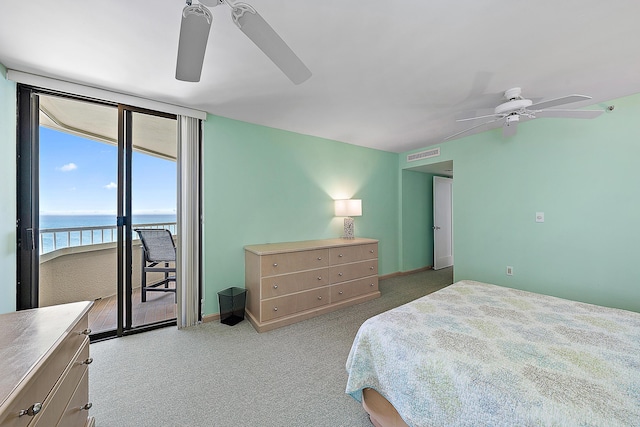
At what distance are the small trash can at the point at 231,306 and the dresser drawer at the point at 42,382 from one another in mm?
1674

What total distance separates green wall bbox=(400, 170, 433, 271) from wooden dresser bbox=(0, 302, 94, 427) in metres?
4.63

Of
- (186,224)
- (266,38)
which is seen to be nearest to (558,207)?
(266,38)

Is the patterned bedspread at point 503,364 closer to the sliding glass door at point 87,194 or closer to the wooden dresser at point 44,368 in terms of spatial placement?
the wooden dresser at point 44,368

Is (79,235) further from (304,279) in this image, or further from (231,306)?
(304,279)

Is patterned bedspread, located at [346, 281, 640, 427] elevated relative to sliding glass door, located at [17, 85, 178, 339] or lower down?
lower down

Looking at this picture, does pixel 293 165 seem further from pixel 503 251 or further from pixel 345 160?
pixel 503 251

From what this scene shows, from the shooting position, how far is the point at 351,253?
3424 millimetres

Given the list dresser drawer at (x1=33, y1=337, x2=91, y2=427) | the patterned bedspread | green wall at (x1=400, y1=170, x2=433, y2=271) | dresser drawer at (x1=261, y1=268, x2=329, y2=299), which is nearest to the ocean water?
dresser drawer at (x1=261, y1=268, x2=329, y2=299)

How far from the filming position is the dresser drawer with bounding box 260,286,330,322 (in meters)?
2.71

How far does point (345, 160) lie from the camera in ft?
13.5

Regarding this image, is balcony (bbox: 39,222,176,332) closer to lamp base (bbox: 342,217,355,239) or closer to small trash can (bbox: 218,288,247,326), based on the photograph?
small trash can (bbox: 218,288,247,326)

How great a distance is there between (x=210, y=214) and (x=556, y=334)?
314cm

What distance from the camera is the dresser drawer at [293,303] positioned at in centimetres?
271

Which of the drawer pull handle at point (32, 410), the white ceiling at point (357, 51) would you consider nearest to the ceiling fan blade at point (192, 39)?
the white ceiling at point (357, 51)
